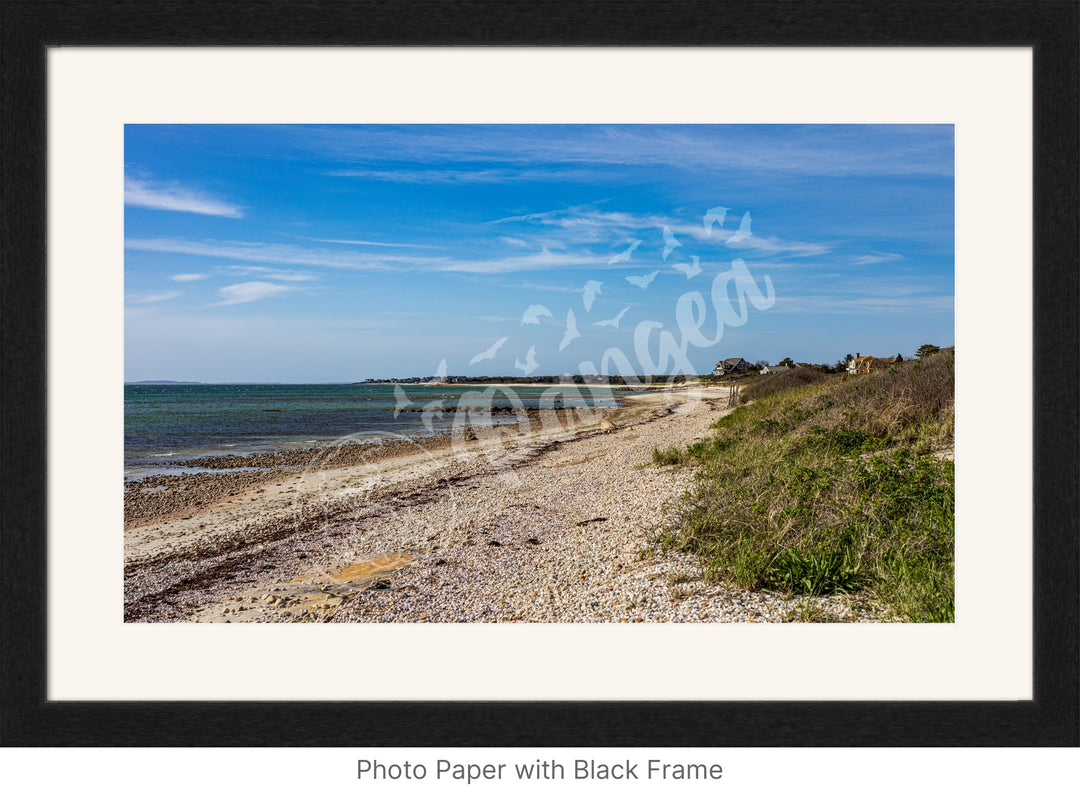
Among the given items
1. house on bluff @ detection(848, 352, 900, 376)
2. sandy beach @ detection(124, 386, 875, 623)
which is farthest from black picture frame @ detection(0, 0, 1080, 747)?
house on bluff @ detection(848, 352, 900, 376)

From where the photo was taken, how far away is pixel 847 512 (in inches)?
173

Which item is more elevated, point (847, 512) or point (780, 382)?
point (780, 382)

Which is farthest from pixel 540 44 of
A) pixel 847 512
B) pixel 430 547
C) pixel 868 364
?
pixel 868 364

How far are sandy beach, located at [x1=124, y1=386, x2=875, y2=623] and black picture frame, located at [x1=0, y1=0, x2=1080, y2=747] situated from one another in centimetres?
73

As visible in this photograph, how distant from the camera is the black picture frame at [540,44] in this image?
266 cm

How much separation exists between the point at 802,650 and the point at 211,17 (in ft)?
14.2

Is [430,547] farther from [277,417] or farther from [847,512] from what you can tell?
[277,417]

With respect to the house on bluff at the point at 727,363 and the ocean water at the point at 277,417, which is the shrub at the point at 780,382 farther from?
the house on bluff at the point at 727,363

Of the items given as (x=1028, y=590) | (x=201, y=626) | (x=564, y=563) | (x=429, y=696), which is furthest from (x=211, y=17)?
(x=1028, y=590)

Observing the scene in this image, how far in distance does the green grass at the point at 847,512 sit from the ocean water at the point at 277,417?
15.5 feet

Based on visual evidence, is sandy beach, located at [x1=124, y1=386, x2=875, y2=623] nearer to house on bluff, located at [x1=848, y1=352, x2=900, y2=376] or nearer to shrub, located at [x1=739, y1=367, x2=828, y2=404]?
house on bluff, located at [x1=848, y1=352, x2=900, y2=376]

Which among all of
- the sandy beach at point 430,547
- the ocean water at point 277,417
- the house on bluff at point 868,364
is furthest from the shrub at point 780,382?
the house on bluff at point 868,364

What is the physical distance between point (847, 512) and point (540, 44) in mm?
3922

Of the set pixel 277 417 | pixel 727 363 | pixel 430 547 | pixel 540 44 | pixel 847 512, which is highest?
pixel 540 44
